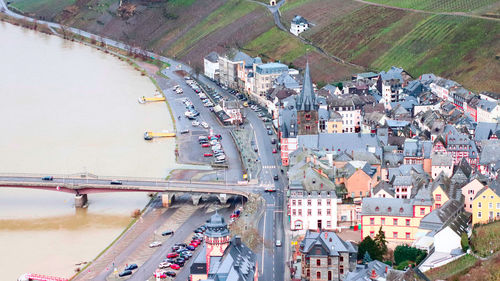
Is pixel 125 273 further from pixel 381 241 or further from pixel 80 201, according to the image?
pixel 80 201

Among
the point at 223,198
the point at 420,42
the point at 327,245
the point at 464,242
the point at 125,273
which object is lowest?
the point at 125,273

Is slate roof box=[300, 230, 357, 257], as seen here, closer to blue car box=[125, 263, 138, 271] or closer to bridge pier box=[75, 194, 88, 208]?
blue car box=[125, 263, 138, 271]

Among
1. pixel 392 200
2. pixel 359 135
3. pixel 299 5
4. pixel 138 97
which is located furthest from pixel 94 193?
pixel 299 5

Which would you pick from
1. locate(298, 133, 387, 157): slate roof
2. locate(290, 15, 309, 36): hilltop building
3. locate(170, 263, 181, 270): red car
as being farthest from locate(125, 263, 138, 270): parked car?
locate(290, 15, 309, 36): hilltop building

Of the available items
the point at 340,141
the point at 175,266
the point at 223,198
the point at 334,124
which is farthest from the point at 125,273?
the point at 334,124

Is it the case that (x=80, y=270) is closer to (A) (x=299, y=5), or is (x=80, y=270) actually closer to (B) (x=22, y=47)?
(A) (x=299, y=5)

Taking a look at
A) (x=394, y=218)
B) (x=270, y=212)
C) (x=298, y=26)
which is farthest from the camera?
(x=298, y=26)
